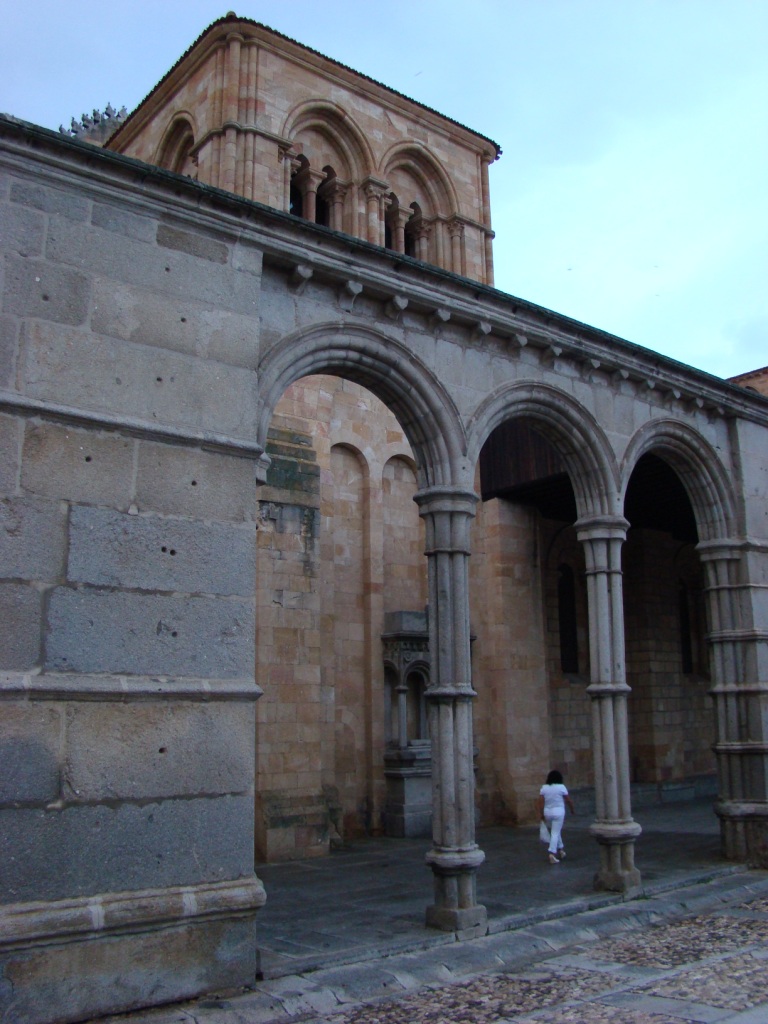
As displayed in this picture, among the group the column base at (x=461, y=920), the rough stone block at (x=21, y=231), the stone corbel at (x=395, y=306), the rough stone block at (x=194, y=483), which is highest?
the stone corbel at (x=395, y=306)

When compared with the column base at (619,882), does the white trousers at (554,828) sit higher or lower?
higher

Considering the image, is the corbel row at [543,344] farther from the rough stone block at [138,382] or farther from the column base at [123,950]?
the column base at [123,950]

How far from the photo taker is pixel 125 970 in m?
5.52

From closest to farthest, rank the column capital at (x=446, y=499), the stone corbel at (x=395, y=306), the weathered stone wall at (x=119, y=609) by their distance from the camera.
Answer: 1. the weathered stone wall at (x=119, y=609)
2. the stone corbel at (x=395, y=306)
3. the column capital at (x=446, y=499)

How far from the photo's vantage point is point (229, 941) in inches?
233

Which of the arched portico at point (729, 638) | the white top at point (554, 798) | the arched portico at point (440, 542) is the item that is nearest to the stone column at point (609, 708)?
the arched portico at point (729, 638)

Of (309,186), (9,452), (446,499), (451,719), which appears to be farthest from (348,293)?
(309,186)

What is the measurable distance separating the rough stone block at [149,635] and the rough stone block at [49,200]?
8.09 ft

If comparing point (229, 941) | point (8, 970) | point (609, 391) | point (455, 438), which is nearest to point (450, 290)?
point (455, 438)

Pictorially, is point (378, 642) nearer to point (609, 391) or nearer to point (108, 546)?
point (609, 391)

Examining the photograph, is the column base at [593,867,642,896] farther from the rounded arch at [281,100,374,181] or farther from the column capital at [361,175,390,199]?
the rounded arch at [281,100,374,181]

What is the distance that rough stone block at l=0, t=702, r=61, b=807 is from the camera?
5402mm

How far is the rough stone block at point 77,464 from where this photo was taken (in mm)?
5828

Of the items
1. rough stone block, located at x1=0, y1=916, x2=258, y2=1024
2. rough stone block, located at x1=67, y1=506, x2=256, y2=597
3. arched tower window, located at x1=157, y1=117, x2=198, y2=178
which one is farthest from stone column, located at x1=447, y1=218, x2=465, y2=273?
rough stone block, located at x1=0, y1=916, x2=258, y2=1024
